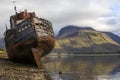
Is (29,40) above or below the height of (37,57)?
above

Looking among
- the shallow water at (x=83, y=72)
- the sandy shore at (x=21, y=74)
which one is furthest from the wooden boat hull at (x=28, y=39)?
the shallow water at (x=83, y=72)

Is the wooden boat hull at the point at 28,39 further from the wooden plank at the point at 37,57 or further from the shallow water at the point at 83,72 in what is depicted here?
the shallow water at the point at 83,72

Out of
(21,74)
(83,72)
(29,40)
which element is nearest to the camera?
(21,74)

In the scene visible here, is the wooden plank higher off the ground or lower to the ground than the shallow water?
higher

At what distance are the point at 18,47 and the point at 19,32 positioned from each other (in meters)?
2.26

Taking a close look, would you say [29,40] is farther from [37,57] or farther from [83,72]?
[83,72]

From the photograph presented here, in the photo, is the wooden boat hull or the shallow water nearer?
the wooden boat hull

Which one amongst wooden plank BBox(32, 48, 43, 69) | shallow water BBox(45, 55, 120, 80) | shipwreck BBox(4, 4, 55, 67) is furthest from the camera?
shallow water BBox(45, 55, 120, 80)

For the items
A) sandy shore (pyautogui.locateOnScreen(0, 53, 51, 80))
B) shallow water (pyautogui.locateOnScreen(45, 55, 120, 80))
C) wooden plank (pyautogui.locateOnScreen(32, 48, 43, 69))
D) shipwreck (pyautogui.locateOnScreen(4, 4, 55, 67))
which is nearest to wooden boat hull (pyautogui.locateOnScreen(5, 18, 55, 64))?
shipwreck (pyautogui.locateOnScreen(4, 4, 55, 67))

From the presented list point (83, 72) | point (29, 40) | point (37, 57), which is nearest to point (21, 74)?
point (37, 57)

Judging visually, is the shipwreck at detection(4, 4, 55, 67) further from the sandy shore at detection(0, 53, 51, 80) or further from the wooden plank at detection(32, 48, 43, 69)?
the sandy shore at detection(0, 53, 51, 80)

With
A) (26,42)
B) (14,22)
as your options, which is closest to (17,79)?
(26,42)

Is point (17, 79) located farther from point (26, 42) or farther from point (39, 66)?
point (26, 42)

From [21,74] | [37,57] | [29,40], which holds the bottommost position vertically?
[21,74]
